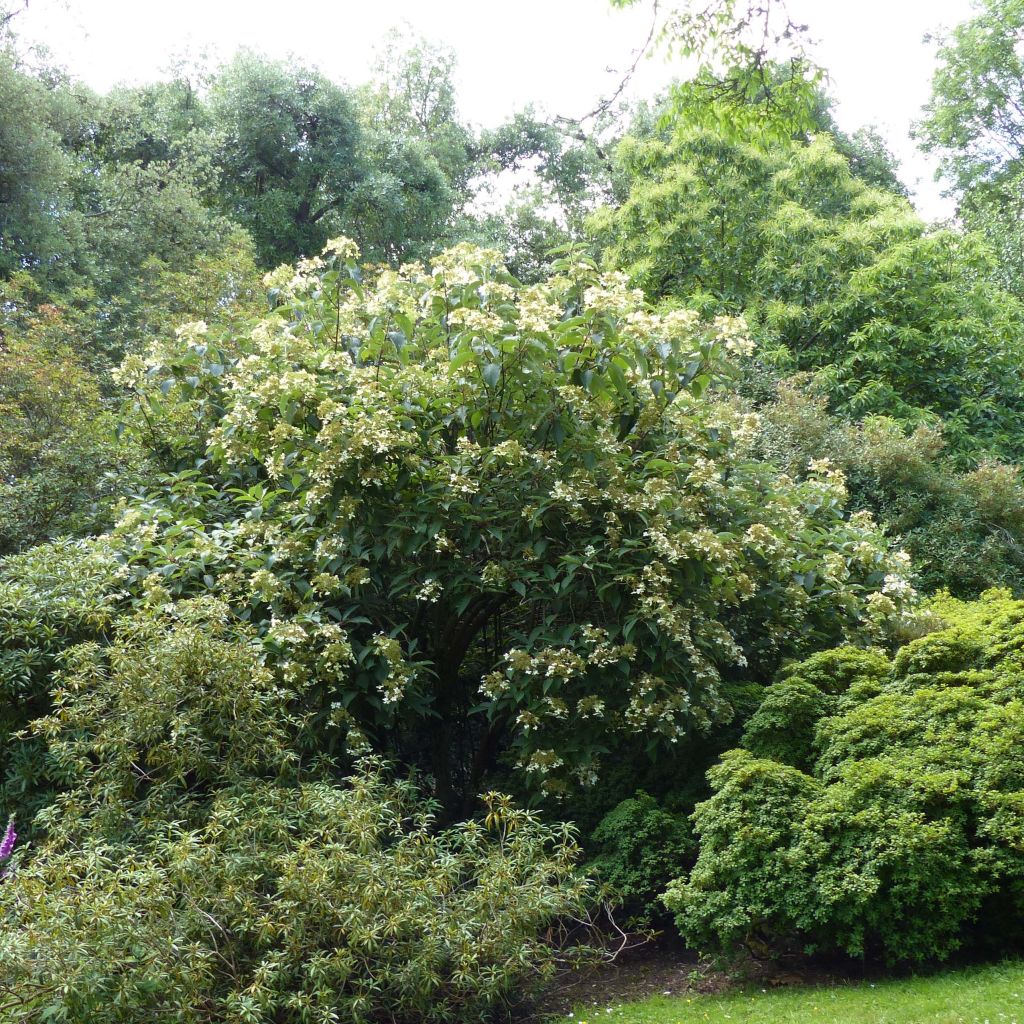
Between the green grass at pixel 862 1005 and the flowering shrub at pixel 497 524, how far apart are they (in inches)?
43.3

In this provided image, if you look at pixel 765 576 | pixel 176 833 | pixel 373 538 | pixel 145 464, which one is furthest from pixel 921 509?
pixel 176 833

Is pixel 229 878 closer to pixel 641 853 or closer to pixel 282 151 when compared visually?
pixel 641 853

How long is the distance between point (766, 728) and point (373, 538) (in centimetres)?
208

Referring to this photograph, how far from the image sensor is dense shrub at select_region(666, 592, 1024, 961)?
3.77 metres

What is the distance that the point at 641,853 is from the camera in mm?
4703

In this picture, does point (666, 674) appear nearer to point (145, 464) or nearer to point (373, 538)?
point (373, 538)

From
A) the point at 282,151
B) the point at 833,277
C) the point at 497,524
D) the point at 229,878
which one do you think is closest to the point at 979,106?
the point at 833,277

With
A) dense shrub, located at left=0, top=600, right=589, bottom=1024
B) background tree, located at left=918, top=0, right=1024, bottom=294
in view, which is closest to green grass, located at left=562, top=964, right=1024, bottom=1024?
dense shrub, located at left=0, top=600, right=589, bottom=1024

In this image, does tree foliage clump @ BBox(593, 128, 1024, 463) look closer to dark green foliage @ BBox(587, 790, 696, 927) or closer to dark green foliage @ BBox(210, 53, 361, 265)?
dark green foliage @ BBox(210, 53, 361, 265)

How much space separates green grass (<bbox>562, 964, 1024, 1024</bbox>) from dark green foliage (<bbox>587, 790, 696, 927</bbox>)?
0.56 metres

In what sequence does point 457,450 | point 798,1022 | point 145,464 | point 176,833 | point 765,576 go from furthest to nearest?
1. point 145,464
2. point 765,576
3. point 457,450
4. point 176,833
5. point 798,1022

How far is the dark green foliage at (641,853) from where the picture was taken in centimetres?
463

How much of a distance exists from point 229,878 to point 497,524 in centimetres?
215

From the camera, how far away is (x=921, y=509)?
913 centimetres
